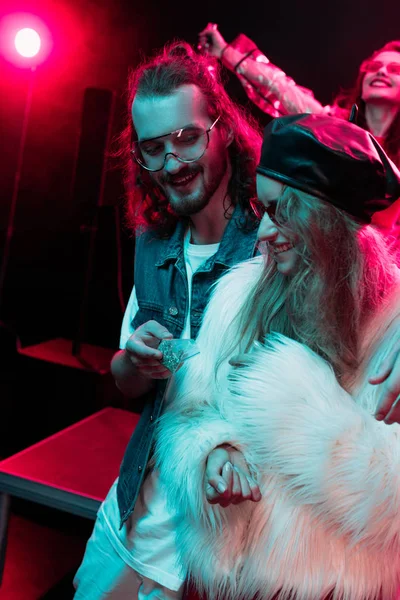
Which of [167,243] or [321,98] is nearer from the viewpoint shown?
[167,243]

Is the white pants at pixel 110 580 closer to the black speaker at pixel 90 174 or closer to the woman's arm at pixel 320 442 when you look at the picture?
the woman's arm at pixel 320 442

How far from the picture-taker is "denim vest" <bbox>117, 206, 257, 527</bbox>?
149cm

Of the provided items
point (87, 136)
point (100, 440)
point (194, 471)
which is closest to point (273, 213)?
point (194, 471)

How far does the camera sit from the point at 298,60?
2.73 metres

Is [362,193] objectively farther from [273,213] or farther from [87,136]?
[87,136]

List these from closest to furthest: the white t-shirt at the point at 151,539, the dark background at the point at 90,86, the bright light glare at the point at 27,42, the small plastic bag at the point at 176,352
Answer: the small plastic bag at the point at 176,352
the white t-shirt at the point at 151,539
the dark background at the point at 90,86
the bright light glare at the point at 27,42

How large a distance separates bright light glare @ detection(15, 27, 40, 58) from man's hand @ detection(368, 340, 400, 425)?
2775 mm

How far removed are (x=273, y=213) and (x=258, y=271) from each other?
7.8 inches

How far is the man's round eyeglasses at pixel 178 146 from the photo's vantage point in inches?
57.6

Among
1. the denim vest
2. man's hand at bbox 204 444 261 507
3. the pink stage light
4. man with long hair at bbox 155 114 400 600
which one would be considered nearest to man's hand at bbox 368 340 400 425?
man with long hair at bbox 155 114 400 600

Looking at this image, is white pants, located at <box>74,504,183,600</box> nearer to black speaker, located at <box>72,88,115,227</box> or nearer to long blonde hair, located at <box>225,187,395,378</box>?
long blonde hair, located at <box>225,187,395,378</box>

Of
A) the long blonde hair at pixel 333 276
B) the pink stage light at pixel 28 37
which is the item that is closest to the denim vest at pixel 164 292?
the long blonde hair at pixel 333 276

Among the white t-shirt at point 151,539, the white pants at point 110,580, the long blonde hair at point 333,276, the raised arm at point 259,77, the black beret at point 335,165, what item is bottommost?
the white pants at point 110,580

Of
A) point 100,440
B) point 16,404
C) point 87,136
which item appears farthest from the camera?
point 16,404
